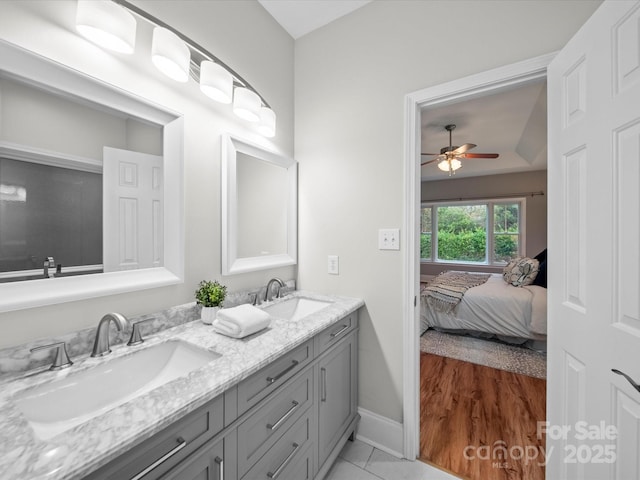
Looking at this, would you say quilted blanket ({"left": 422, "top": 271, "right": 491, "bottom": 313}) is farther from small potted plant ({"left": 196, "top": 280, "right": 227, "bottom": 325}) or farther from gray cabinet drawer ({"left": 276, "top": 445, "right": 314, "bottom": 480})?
small potted plant ({"left": 196, "top": 280, "right": 227, "bottom": 325})

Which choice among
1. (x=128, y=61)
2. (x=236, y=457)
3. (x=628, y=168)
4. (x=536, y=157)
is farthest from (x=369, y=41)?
(x=536, y=157)

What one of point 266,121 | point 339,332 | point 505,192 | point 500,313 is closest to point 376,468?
point 339,332

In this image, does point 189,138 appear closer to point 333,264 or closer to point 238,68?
point 238,68

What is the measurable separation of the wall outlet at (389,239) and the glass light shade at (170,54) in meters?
1.27

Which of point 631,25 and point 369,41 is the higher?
point 369,41

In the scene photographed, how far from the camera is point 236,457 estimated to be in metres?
0.89

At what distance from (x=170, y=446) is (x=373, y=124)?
1.76 m

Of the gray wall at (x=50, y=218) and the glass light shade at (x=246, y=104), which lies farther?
the glass light shade at (x=246, y=104)

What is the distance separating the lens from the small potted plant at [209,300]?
1.31 m

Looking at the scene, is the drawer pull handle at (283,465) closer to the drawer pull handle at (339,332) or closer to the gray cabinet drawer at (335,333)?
the gray cabinet drawer at (335,333)

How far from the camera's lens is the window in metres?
5.57

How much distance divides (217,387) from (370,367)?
1213 millimetres

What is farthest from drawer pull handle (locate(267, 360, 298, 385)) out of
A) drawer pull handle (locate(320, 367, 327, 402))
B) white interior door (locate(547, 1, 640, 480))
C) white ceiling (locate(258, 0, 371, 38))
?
white ceiling (locate(258, 0, 371, 38))

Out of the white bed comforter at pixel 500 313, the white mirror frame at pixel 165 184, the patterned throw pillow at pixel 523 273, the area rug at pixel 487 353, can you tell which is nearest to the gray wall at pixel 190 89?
the white mirror frame at pixel 165 184
